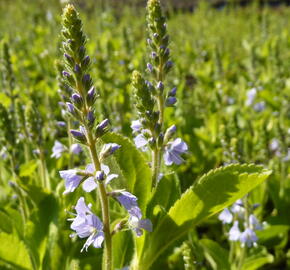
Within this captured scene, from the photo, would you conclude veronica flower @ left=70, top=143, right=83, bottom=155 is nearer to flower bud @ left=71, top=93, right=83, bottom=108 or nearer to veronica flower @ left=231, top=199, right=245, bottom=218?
veronica flower @ left=231, top=199, right=245, bottom=218

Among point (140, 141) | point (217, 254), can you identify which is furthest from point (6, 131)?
point (217, 254)

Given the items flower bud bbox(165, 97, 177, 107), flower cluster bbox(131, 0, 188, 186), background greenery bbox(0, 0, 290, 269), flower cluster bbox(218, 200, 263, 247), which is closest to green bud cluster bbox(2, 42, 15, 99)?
background greenery bbox(0, 0, 290, 269)

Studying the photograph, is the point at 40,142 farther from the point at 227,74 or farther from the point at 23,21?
the point at 23,21

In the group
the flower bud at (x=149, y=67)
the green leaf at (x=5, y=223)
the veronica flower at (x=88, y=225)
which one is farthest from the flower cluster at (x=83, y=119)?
the green leaf at (x=5, y=223)

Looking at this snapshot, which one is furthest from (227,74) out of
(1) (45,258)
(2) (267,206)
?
(1) (45,258)

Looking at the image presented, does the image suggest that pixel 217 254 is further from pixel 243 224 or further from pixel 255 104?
pixel 255 104
